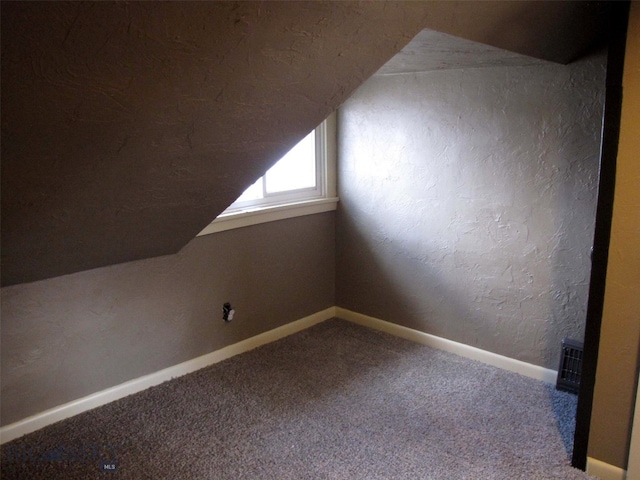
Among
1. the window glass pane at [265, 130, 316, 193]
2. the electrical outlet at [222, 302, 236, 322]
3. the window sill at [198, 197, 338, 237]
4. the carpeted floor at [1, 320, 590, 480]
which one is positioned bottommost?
the carpeted floor at [1, 320, 590, 480]

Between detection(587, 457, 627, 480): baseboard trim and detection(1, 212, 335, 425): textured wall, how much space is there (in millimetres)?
1847

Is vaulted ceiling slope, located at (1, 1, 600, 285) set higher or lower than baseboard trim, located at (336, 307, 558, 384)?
higher

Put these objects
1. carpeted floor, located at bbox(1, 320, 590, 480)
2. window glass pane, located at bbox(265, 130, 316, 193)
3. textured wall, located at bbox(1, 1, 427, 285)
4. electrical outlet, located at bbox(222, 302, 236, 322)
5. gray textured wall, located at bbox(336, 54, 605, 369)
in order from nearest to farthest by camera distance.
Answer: textured wall, located at bbox(1, 1, 427, 285)
carpeted floor, located at bbox(1, 320, 590, 480)
gray textured wall, located at bbox(336, 54, 605, 369)
electrical outlet, located at bbox(222, 302, 236, 322)
window glass pane, located at bbox(265, 130, 316, 193)

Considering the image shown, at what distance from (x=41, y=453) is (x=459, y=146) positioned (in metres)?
2.41

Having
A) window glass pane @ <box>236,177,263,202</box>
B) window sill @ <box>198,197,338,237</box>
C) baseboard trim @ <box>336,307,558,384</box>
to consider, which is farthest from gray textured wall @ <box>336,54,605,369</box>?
window glass pane @ <box>236,177,263,202</box>

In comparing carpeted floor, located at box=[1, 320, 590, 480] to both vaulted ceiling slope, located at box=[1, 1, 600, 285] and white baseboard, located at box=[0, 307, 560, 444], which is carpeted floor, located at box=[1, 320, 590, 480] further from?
vaulted ceiling slope, located at box=[1, 1, 600, 285]

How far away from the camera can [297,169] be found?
342cm

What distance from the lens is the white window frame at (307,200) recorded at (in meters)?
A: 3.06

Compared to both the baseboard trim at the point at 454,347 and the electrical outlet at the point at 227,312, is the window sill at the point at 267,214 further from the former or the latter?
the baseboard trim at the point at 454,347

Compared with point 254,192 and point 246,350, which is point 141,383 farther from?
point 254,192

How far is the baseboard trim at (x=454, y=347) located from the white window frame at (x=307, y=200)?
744mm

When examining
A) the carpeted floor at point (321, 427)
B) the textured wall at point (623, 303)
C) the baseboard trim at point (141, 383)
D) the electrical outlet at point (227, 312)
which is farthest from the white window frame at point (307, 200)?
the textured wall at point (623, 303)

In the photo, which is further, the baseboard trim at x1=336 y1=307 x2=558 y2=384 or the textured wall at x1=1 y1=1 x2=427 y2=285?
the baseboard trim at x1=336 y1=307 x2=558 y2=384

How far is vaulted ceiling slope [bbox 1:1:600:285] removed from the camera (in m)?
1.15
